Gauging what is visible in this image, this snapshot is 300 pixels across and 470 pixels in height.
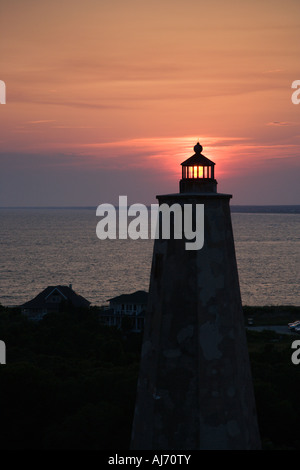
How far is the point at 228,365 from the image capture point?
346 inches

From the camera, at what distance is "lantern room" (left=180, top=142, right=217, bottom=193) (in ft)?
29.8

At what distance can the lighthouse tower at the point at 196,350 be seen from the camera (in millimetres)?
8633

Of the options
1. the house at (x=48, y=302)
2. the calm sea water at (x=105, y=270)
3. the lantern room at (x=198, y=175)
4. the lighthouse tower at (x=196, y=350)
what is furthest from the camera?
the calm sea water at (x=105, y=270)

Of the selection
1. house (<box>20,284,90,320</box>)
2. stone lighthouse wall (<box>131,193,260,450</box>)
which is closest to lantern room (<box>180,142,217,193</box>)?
stone lighthouse wall (<box>131,193,260,450</box>)

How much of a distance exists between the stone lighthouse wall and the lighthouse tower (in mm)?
14

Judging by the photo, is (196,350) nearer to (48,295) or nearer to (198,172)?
(198,172)

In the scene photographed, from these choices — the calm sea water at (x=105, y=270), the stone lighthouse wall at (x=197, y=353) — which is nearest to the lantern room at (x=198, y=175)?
the stone lighthouse wall at (x=197, y=353)

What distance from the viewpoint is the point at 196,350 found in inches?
342

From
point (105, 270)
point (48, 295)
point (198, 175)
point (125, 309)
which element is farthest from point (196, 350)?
point (105, 270)

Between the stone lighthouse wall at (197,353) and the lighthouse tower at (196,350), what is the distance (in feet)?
0.05

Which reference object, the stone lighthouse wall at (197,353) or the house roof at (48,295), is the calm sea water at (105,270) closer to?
the house roof at (48,295)

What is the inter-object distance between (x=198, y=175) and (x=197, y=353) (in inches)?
104
